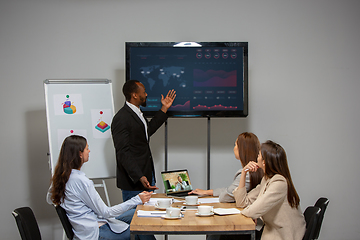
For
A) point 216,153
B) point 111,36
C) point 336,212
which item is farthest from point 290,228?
point 111,36

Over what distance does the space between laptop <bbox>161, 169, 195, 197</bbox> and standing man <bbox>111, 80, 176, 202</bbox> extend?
284 mm

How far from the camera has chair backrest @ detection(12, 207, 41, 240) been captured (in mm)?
1952

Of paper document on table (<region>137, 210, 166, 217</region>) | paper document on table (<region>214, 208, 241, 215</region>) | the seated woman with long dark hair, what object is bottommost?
paper document on table (<region>214, 208, 241, 215</region>)

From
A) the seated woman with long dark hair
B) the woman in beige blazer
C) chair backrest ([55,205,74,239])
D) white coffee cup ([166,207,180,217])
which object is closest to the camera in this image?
white coffee cup ([166,207,180,217])

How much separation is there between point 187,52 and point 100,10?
1.25 meters

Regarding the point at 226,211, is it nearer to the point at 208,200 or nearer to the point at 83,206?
Result: the point at 208,200

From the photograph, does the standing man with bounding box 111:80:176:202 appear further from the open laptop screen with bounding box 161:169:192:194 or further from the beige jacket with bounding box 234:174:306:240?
the beige jacket with bounding box 234:174:306:240

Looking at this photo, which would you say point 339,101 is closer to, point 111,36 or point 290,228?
point 290,228

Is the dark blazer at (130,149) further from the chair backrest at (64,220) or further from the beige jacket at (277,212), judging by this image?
the beige jacket at (277,212)

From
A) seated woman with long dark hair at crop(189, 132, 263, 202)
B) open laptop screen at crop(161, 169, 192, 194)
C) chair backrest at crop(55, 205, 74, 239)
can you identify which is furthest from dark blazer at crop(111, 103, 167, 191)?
seated woman with long dark hair at crop(189, 132, 263, 202)

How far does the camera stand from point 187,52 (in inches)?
133

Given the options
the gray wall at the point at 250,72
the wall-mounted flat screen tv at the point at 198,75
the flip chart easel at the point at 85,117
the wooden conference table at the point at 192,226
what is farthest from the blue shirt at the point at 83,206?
the gray wall at the point at 250,72

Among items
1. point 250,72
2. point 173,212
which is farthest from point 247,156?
point 250,72

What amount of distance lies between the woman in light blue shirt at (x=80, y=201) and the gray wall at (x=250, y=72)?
5.26 feet
